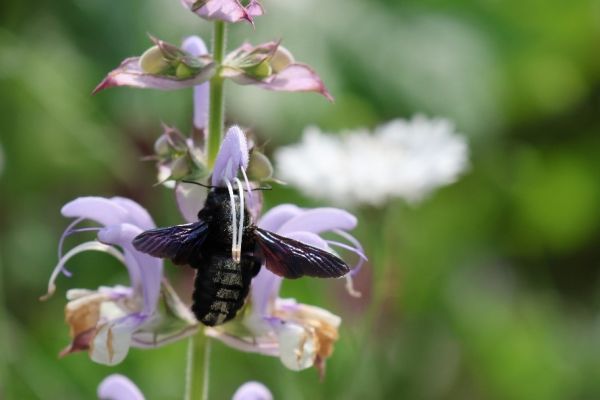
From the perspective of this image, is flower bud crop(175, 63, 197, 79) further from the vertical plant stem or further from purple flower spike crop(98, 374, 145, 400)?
purple flower spike crop(98, 374, 145, 400)

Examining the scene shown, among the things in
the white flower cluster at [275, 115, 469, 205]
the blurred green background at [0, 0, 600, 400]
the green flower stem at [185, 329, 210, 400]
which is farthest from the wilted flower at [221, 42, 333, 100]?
the white flower cluster at [275, 115, 469, 205]

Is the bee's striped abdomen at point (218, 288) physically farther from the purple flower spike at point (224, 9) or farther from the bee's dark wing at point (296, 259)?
the purple flower spike at point (224, 9)

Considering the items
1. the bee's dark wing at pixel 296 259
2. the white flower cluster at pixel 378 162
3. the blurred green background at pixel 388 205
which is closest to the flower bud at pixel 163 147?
the bee's dark wing at pixel 296 259

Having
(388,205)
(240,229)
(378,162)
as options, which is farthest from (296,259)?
(378,162)

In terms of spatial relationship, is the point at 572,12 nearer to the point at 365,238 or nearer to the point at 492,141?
the point at 492,141

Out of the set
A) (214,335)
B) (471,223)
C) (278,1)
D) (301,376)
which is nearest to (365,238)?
(301,376)
